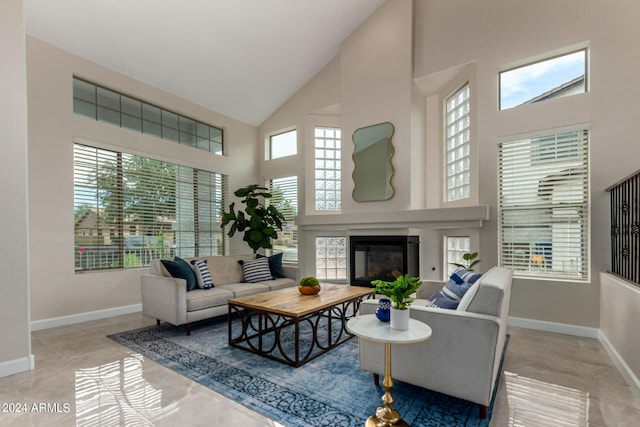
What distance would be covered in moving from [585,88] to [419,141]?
205cm

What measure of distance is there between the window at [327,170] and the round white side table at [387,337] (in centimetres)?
424

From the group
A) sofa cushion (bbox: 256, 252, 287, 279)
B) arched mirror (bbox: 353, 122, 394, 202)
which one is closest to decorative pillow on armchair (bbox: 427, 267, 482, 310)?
arched mirror (bbox: 353, 122, 394, 202)

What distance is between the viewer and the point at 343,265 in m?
5.88

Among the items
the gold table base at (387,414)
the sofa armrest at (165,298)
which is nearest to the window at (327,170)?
the sofa armrest at (165,298)

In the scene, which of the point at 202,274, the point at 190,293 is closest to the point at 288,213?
the point at 202,274

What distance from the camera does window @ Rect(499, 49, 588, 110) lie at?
3.66m

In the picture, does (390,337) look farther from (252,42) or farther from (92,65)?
(92,65)

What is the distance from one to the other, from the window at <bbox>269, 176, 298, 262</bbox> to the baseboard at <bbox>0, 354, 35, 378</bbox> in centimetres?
408

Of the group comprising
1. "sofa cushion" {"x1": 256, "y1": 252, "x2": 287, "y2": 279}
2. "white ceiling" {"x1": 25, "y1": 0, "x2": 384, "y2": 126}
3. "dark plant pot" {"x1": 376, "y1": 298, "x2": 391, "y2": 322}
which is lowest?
"sofa cushion" {"x1": 256, "y1": 252, "x2": 287, "y2": 279}

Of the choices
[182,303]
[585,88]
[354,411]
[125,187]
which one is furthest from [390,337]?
[125,187]

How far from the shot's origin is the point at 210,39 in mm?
4473

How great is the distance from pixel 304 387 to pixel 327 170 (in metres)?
4.39

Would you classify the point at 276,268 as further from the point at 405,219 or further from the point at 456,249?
the point at 456,249

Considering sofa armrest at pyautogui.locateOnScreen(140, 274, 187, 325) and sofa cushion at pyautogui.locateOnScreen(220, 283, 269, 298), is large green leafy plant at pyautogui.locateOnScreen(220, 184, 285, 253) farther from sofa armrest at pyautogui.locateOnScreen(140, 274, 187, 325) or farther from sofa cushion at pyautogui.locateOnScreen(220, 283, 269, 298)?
sofa armrest at pyautogui.locateOnScreen(140, 274, 187, 325)
